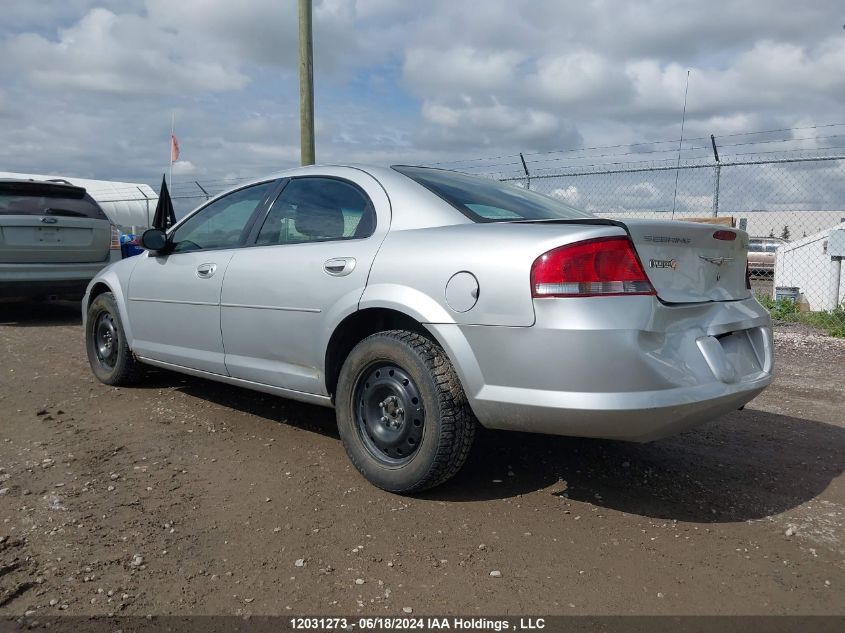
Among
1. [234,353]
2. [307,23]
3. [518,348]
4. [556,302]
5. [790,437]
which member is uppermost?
[307,23]

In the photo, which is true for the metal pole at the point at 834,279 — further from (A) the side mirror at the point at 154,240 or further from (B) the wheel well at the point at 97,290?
(B) the wheel well at the point at 97,290

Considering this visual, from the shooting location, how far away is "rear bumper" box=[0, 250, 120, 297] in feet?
24.9

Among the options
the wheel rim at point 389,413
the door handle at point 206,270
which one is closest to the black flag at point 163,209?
the door handle at point 206,270

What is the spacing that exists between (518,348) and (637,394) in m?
0.47

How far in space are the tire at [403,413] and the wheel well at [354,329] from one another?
0.12 metres

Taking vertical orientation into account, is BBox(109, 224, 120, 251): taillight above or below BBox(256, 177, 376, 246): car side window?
below

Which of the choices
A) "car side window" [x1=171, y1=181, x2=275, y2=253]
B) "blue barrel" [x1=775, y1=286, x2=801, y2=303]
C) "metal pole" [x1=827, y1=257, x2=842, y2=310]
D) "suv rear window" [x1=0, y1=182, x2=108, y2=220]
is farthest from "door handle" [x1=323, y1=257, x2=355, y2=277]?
"blue barrel" [x1=775, y1=286, x2=801, y2=303]

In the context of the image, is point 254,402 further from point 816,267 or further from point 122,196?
point 122,196

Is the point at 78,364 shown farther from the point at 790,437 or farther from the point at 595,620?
the point at 790,437

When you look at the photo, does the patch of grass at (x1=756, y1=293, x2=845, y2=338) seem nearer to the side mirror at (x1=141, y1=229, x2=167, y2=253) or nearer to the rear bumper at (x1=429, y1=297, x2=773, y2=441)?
the rear bumper at (x1=429, y1=297, x2=773, y2=441)

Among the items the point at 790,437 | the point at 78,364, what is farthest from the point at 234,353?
the point at 790,437

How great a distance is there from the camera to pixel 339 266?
3318 millimetres

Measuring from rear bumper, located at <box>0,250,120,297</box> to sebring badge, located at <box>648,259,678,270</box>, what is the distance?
723 centimetres

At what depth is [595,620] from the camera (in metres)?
2.22
